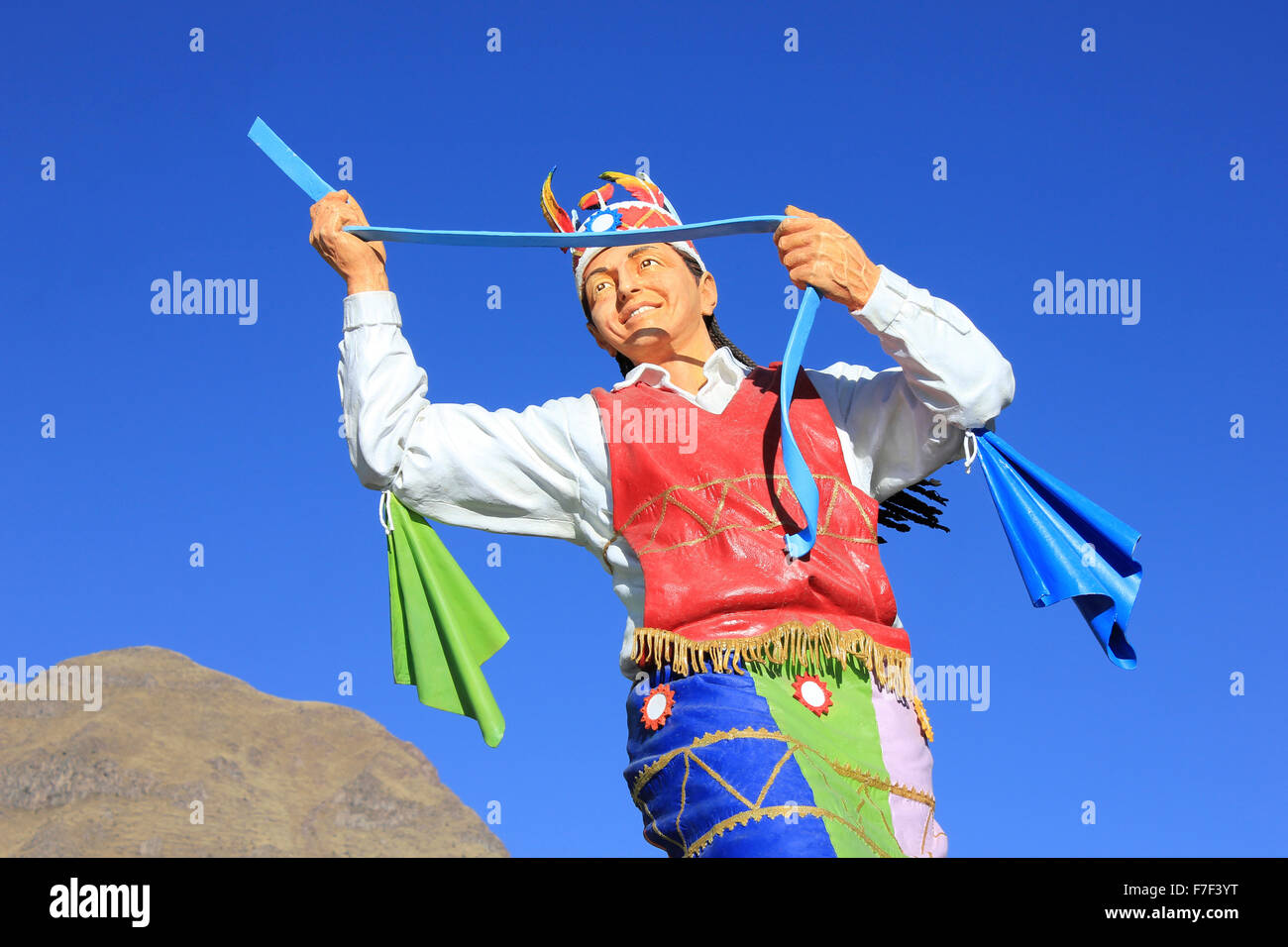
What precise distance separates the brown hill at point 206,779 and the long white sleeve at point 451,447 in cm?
706

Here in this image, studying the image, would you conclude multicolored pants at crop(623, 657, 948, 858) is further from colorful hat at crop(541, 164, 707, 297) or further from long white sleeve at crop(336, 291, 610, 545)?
colorful hat at crop(541, 164, 707, 297)

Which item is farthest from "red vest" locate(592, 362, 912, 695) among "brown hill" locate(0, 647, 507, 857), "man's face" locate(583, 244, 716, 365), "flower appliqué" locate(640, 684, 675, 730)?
"brown hill" locate(0, 647, 507, 857)

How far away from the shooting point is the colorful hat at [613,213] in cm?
590

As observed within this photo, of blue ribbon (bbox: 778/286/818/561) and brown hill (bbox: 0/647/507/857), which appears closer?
blue ribbon (bbox: 778/286/818/561)

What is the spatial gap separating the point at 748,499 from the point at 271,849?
8.02 meters

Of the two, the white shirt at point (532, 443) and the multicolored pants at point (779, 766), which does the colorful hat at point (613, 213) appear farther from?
the multicolored pants at point (779, 766)

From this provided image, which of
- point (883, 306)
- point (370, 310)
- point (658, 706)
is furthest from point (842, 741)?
point (370, 310)

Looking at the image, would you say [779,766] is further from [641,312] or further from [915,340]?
[641,312]

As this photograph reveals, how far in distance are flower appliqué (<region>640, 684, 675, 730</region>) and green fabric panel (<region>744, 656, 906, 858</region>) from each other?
27 cm

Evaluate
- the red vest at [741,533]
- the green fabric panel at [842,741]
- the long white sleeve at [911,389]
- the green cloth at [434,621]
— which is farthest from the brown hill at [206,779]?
the green fabric panel at [842,741]

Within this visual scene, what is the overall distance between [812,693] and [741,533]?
564 millimetres

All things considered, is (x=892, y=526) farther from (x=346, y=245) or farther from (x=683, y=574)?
(x=346, y=245)

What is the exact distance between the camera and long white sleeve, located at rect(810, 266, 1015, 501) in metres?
5.00
